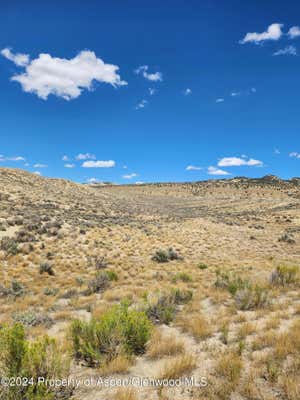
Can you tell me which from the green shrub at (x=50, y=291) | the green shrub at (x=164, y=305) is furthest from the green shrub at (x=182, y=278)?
the green shrub at (x=50, y=291)

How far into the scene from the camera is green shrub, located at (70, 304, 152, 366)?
4.96 meters

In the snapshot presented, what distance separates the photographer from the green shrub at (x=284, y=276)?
10031 mm

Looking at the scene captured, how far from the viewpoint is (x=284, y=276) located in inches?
402

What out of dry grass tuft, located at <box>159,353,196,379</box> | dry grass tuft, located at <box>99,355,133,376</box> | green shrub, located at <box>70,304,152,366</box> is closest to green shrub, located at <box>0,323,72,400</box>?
dry grass tuft, located at <box>99,355,133,376</box>

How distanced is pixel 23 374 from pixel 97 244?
646 inches

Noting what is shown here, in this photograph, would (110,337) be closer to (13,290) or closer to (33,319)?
(33,319)

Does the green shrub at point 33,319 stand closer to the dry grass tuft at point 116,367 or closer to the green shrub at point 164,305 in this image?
the green shrub at point 164,305

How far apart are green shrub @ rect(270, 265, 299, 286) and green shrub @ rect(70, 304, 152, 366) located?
21.3ft

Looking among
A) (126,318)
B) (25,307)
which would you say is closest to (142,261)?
(25,307)

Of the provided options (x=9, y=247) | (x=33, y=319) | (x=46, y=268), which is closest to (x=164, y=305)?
(x=33, y=319)

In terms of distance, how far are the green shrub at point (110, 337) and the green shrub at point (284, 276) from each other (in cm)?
651

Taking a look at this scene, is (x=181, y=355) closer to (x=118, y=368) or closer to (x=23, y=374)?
(x=118, y=368)

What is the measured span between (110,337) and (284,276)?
764cm

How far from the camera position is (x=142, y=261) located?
16.6 meters
